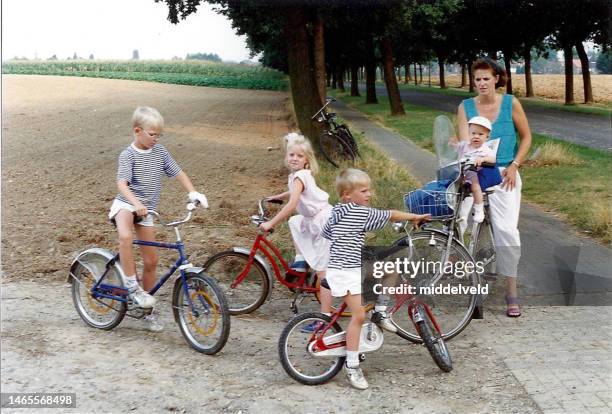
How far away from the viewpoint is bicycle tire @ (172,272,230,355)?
15.6 feet

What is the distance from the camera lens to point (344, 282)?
435cm

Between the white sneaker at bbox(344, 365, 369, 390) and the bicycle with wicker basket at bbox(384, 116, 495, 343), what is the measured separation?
640mm

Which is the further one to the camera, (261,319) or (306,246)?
(261,319)

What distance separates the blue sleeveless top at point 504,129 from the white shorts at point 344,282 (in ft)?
5.66

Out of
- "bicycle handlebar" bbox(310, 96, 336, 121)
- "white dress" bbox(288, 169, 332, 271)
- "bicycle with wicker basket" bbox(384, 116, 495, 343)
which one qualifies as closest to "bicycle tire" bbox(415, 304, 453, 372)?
"bicycle with wicker basket" bbox(384, 116, 495, 343)

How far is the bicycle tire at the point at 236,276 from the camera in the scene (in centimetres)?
556

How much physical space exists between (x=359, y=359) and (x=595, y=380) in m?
1.39

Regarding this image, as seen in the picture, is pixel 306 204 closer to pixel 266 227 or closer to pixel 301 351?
pixel 266 227

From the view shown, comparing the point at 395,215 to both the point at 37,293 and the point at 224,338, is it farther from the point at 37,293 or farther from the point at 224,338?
the point at 37,293

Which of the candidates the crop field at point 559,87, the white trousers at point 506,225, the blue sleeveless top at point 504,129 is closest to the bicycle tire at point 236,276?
the white trousers at point 506,225

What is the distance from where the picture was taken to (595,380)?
4.38 metres

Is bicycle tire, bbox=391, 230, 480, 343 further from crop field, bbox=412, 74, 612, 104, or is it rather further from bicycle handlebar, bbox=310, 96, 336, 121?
crop field, bbox=412, 74, 612, 104

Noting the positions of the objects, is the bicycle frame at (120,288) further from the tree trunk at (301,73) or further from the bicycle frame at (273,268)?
the tree trunk at (301,73)

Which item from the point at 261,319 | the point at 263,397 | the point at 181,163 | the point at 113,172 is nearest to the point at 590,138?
the point at 181,163
